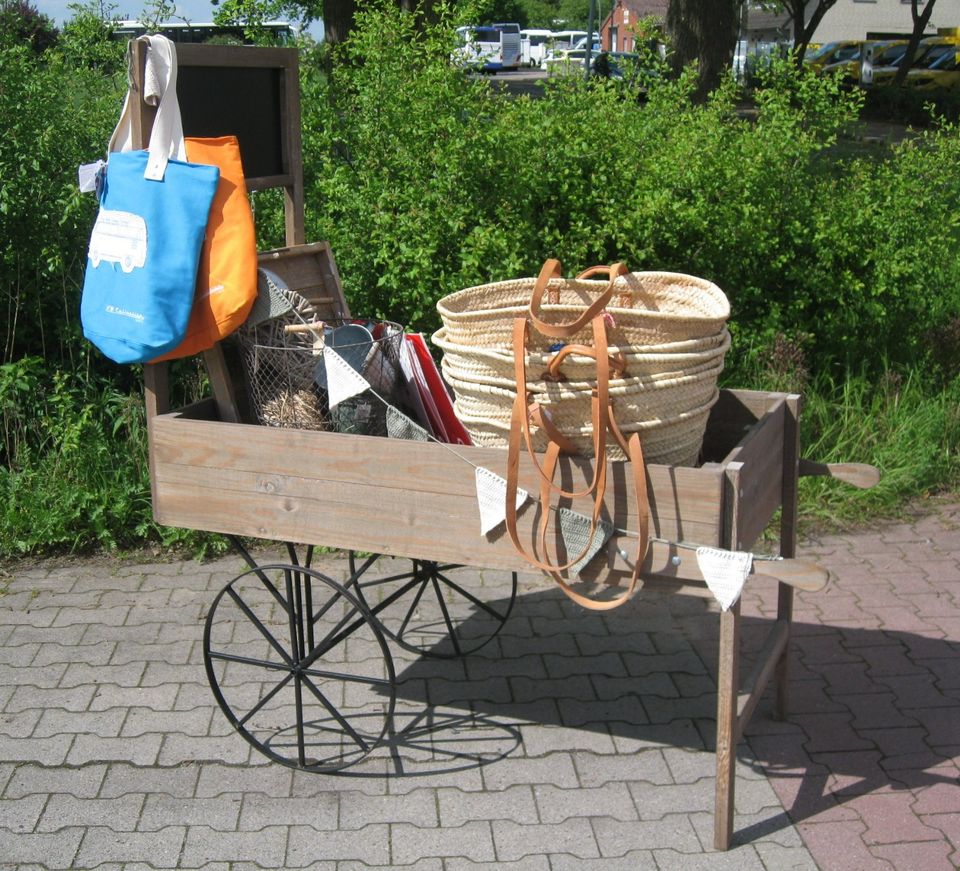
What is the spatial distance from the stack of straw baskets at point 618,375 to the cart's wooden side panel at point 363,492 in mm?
115

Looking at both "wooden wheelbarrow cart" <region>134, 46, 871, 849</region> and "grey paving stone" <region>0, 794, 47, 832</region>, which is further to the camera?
"grey paving stone" <region>0, 794, 47, 832</region>

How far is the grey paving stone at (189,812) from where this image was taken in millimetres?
3254

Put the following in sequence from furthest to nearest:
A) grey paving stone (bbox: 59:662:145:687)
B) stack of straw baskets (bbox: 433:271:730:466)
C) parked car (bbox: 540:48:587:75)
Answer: parked car (bbox: 540:48:587:75) < grey paving stone (bbox: 59:662:145:687) < stack of straw baskets (bbox: 433:271:730:466)

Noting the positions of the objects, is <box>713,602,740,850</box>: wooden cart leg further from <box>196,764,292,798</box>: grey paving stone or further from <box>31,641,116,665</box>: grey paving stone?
<box>31,641,116,665</box>: grey paving stone

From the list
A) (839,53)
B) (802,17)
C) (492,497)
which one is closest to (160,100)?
(492,497)

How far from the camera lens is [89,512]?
5230 mm

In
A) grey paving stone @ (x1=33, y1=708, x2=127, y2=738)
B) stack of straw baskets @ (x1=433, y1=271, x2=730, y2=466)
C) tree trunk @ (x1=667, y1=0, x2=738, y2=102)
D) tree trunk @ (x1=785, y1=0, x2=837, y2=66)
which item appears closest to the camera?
stack of straw baskets @ (x1=433, y1=271, x2=730, y2=466)

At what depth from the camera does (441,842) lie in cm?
318

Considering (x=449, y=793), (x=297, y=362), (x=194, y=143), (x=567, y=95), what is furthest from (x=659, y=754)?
(x=567, y=95)

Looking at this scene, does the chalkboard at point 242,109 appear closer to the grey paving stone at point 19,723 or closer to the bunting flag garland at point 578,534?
the bunting flag garland at point 578,534

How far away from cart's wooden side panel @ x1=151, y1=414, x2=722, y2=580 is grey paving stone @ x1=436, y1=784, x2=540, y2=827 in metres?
0.77

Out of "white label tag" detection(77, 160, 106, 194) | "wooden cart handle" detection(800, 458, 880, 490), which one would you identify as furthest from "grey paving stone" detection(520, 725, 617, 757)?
"white label tag" detection(77, 160, 106, 194)

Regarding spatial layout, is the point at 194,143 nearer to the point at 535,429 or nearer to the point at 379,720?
the point at 535,429

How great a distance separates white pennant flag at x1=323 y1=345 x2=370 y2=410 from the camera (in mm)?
3172
